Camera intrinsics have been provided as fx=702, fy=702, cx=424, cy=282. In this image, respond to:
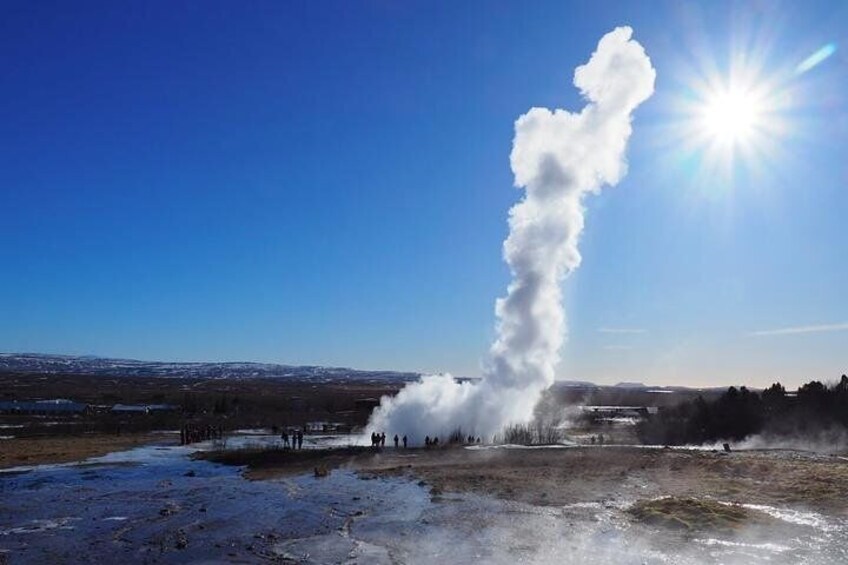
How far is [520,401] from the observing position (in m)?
65.4

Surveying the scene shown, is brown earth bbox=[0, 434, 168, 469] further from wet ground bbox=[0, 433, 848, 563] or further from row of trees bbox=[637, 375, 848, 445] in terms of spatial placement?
row of trees bbox=[637, 375, 848, 445]

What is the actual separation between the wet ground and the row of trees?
40.8 meters

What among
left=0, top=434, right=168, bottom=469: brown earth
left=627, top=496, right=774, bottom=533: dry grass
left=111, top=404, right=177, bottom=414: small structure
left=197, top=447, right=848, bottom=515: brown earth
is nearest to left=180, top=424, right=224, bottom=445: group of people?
left=0, top=434, right=168, bottom=469: brown earth

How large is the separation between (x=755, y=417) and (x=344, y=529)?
182 ft

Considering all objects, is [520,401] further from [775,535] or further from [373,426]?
[775,535]

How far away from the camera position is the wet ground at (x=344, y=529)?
1989 cm

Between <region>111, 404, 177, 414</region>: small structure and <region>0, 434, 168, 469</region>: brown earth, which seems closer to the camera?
<region>0, 434, 168, 469</region>: brown earth

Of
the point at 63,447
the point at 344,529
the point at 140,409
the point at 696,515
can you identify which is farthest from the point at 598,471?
the point at 140,409

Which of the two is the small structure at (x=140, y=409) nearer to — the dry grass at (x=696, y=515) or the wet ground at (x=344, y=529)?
the wet ground at (x=344, y=529)

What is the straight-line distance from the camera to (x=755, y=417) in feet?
221

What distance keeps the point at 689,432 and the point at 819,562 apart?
5196cm

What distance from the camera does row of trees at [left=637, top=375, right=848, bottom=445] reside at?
63875 millimetres

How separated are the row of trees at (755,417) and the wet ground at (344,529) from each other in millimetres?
40798

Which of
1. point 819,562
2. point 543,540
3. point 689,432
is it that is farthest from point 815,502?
point 689,432
